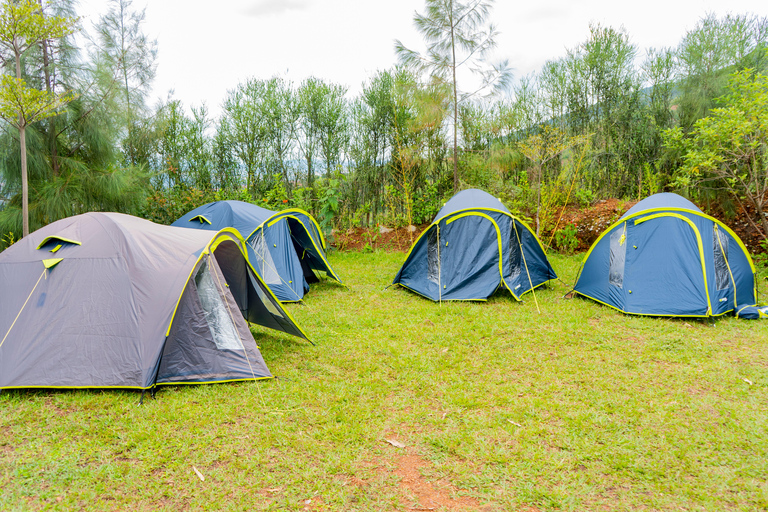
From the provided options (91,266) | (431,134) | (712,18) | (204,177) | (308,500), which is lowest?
(308,500)

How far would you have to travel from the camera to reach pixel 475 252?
20.3 ft

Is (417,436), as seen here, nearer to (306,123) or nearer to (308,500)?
(308,500)

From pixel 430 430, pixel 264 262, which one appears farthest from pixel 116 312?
pixel 264 262

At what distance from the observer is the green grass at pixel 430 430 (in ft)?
7.52

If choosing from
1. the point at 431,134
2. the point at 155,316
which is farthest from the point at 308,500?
the point at 431,134

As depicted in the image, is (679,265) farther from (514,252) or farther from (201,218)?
(201,218)

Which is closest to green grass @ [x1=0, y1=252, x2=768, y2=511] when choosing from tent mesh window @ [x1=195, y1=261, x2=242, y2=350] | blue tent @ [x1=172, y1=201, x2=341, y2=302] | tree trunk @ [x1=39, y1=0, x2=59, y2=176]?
tent mesh window @ [x1=195, y1=261, x2=242, y2=350]

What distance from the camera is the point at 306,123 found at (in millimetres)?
11109

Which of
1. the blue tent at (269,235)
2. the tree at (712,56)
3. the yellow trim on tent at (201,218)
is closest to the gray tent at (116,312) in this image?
the blue tent at (269,235)

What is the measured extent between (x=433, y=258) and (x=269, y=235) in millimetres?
2556

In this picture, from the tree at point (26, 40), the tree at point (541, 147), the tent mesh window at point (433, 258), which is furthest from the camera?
the tree at point (541, 147)

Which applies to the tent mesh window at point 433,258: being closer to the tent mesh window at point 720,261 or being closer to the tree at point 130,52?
the tent mesh window at point 720,261

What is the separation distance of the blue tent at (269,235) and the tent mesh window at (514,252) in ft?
9.66

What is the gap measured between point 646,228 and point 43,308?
662 centimetres
